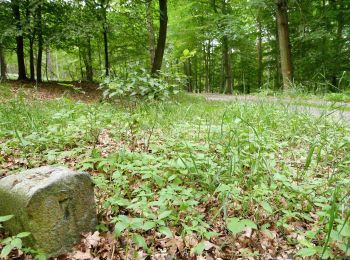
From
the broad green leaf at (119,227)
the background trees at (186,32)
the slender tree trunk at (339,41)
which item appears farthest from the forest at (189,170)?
the slender tree trunk at (339,41)

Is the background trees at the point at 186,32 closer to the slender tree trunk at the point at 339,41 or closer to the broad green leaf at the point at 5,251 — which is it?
the slender tree trunk at the point at 339,41

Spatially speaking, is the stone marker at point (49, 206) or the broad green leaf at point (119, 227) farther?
the stone marker at point (49, 206)

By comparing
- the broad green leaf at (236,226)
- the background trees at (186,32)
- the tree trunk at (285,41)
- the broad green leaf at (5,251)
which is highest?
the background trees at (186,32)

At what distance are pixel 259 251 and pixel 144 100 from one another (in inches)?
151

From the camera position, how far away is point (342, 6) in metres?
14.4

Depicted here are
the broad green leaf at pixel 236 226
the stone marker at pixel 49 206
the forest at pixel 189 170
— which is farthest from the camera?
the forest at pixel 189 170

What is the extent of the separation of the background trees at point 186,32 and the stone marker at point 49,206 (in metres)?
6.99

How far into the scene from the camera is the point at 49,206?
1970 millimetres

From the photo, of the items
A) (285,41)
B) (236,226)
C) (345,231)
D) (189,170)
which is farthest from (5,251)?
(285,41)

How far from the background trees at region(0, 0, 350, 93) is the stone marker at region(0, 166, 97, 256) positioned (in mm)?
6989

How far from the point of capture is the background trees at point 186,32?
37.2 ft

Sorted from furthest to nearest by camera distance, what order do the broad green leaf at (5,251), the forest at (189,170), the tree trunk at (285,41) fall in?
the tree trunk at (285,41)
the forest at (189,170)
the broad green leaf at (5,251)

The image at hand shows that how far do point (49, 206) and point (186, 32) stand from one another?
17.8m

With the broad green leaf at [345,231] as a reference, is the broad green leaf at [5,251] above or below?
below
